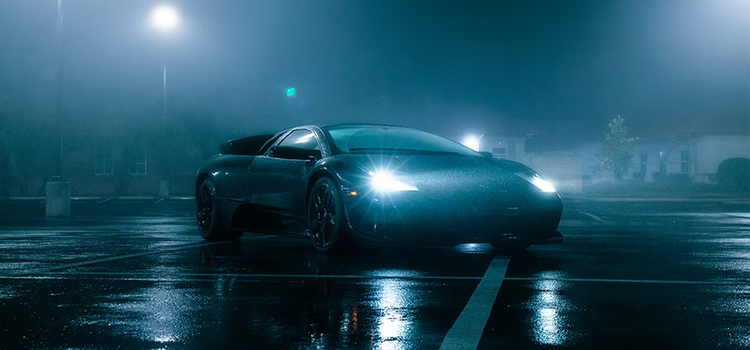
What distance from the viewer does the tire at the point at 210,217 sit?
37.1 feet

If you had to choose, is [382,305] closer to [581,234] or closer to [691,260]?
[691,260]

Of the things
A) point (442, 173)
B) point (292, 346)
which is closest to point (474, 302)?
point (292, 346)

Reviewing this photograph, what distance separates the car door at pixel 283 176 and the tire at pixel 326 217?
26cm

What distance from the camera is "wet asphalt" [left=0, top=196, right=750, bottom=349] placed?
190 inches

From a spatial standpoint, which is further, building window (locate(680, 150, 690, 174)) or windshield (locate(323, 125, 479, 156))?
building window (locate(680, 150, 690, 174))

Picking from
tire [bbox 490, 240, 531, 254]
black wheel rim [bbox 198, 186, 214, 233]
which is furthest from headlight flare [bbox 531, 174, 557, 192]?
black wheel rim [bbox 198, 186, 214, 233]

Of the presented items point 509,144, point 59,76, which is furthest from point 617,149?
point 59,76

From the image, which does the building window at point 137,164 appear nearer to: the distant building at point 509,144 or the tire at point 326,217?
the distant building at point 509,144

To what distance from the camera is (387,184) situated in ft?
28.7

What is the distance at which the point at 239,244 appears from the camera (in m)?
11.2

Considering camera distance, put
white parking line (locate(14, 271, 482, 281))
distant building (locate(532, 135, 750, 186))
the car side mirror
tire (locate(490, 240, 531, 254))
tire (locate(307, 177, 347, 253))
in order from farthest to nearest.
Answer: distant building (locate(532, 135, 750, 186))
the car side mirror
tire (locate(490, 240, 531, 254))
tire (locate(307, 177, 347, 253))
white parking line (locate(14, 271, 482, 281))

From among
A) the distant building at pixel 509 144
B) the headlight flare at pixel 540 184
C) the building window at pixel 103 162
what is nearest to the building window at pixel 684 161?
the distant building at pixel 509 144

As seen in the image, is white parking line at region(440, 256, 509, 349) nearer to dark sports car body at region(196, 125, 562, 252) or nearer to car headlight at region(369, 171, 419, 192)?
dark sports car body at region(196, 125, 562, 252)

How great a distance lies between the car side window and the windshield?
0.64 feet
